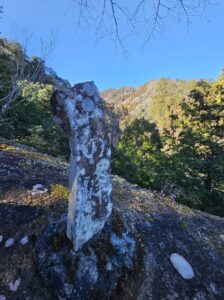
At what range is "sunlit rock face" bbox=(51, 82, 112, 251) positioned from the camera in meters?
1.88

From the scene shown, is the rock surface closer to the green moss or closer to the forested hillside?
the green moss

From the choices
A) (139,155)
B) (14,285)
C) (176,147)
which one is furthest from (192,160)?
(14,285)

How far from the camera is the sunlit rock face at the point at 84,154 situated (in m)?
1.88

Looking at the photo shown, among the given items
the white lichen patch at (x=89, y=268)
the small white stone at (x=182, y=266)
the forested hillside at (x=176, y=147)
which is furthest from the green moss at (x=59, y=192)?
the forested hillside at (x=176, y=147)

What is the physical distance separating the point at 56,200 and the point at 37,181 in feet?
2.14

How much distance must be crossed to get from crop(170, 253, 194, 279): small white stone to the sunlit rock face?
3.03ft

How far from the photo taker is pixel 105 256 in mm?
2078

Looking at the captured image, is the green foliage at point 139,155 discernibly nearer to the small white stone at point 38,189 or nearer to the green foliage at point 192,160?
the green foliage at point 192,160

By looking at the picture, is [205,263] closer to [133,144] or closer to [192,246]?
[192,246]

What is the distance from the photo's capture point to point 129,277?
206 centimetres

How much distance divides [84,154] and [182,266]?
153cm

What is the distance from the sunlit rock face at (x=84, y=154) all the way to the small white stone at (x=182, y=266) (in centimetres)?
92

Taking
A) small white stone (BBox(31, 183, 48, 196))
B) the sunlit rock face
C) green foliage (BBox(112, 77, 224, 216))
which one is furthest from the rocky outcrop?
green foliage (BBox(112, 77, 224, 216))

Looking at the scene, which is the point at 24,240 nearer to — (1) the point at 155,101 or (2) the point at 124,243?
(2) the point at 124,243
